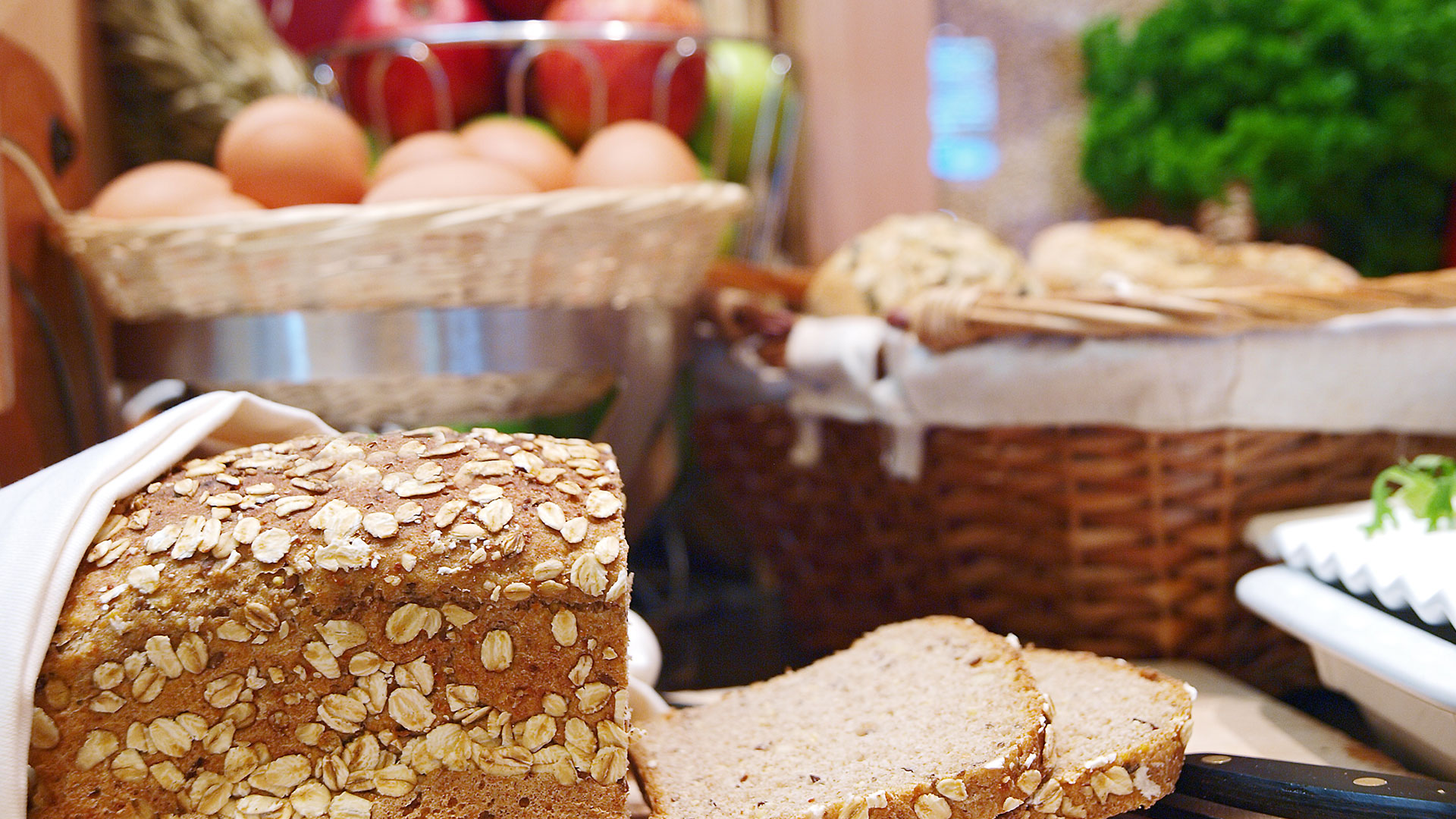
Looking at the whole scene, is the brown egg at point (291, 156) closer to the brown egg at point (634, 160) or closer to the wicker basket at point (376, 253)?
the wicker basket at point (376, 253)

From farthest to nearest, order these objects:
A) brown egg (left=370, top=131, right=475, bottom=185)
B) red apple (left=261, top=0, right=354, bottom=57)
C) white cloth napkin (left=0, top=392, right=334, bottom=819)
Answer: red apple (left=261, top=0, right=354, bottom=57) → brown egg (left=370, top=131, right=475, bottom=185) → white cloth napkin (left=0, top=392, right=334, bottom=819)

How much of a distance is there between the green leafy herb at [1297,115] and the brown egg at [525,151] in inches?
35.5

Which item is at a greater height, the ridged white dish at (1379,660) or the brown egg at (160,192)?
the brown egg at (160,192)

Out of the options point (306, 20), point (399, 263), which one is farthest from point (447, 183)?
point (306, 20)

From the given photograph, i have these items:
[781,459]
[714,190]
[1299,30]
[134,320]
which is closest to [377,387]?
[134,320]

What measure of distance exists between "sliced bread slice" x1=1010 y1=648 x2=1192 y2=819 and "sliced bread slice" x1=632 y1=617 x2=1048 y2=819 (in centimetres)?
2

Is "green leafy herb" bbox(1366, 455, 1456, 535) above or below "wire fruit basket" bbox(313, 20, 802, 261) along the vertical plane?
below

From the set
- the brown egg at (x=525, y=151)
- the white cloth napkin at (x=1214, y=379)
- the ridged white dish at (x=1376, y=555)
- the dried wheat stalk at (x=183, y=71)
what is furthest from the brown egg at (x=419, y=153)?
the ridged white dish at (x=1376, y=555)

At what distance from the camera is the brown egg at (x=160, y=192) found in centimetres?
83

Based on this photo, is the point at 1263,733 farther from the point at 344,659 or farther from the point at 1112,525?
the point at 344,659

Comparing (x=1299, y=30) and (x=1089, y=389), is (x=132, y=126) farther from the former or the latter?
(x=1299, y=30)

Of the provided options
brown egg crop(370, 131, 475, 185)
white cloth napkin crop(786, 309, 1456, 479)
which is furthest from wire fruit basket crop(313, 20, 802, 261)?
white cloth napkin crop(786, 309, 1456, 479)

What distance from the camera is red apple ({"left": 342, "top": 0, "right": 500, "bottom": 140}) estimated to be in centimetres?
106

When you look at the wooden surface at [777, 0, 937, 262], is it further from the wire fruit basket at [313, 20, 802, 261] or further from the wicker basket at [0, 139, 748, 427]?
the wicker basket at [0, 139, 748, 427]
